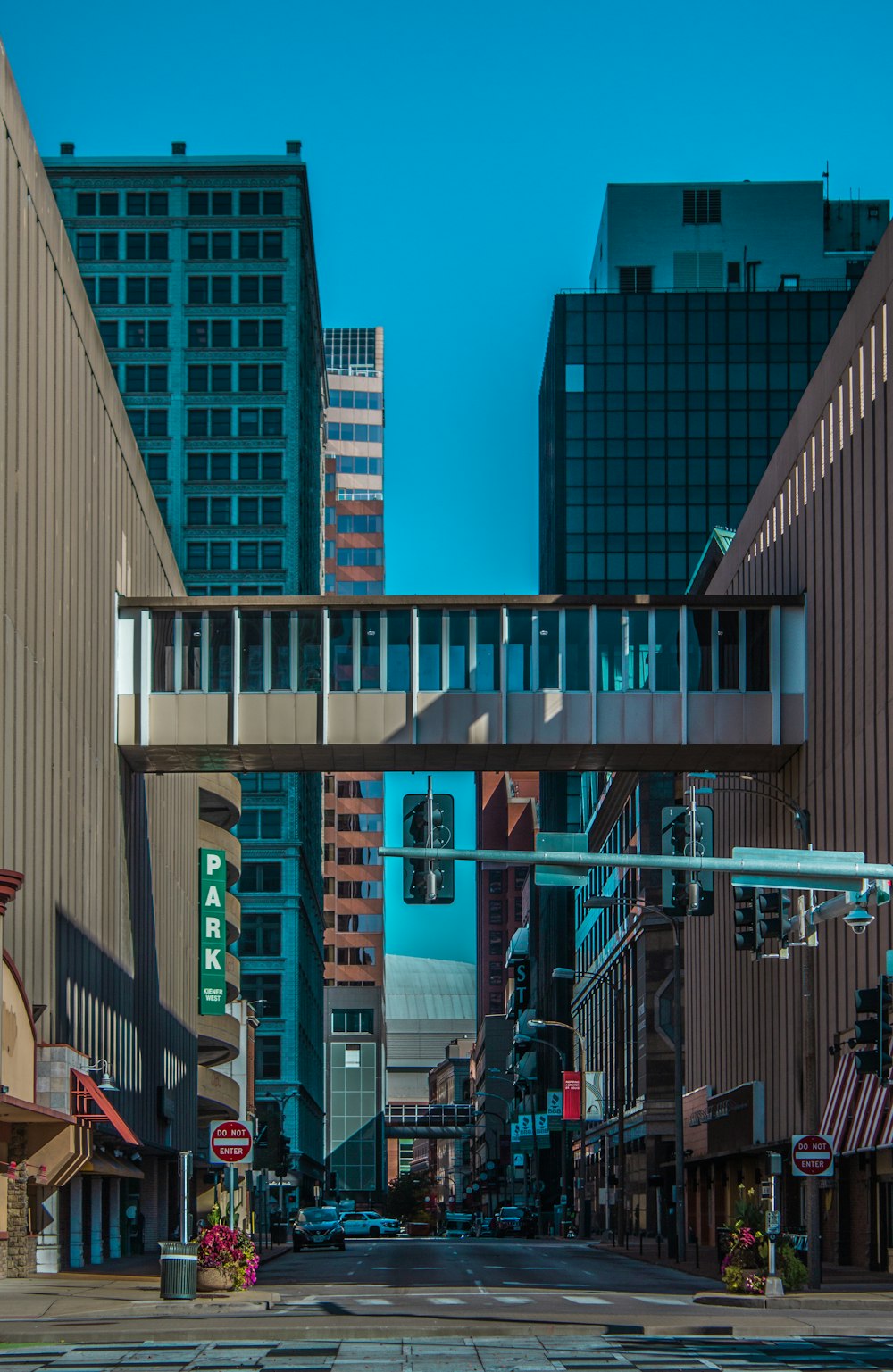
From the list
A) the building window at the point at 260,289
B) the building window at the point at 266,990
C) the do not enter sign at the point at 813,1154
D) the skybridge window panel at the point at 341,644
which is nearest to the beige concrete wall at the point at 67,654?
the skybridge window panel at the point at 341,644

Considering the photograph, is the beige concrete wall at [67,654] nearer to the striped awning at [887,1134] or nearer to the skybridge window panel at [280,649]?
the skybridge window panel at [280,649]

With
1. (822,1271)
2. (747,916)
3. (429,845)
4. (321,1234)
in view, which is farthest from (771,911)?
(321,1234)

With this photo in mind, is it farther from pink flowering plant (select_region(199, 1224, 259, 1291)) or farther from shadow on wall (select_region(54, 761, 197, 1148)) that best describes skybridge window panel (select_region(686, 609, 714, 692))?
pink flowering plant (select_region(199, 1224, 259, 1291))

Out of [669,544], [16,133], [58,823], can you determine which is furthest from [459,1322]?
[669,544]

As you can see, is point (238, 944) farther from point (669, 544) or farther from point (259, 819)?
point (669, 544)

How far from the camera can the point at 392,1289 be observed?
4138 cm

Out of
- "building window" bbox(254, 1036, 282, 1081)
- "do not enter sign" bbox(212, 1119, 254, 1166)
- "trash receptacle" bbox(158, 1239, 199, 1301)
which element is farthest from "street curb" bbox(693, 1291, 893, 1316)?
"building window" bbox(254, 1036, 282, 1081)

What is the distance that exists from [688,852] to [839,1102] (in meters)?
24.7

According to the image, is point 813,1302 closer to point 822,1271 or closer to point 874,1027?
point 874,1027

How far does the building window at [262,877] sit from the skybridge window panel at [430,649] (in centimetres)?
8361

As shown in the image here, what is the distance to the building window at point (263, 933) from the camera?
137750 millimetres

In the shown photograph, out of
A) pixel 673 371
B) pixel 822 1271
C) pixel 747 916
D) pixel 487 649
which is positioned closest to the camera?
pixel 747 916

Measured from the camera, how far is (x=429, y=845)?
2697 centimetres

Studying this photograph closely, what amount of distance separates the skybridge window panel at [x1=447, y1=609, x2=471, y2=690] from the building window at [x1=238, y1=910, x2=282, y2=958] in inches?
3332
